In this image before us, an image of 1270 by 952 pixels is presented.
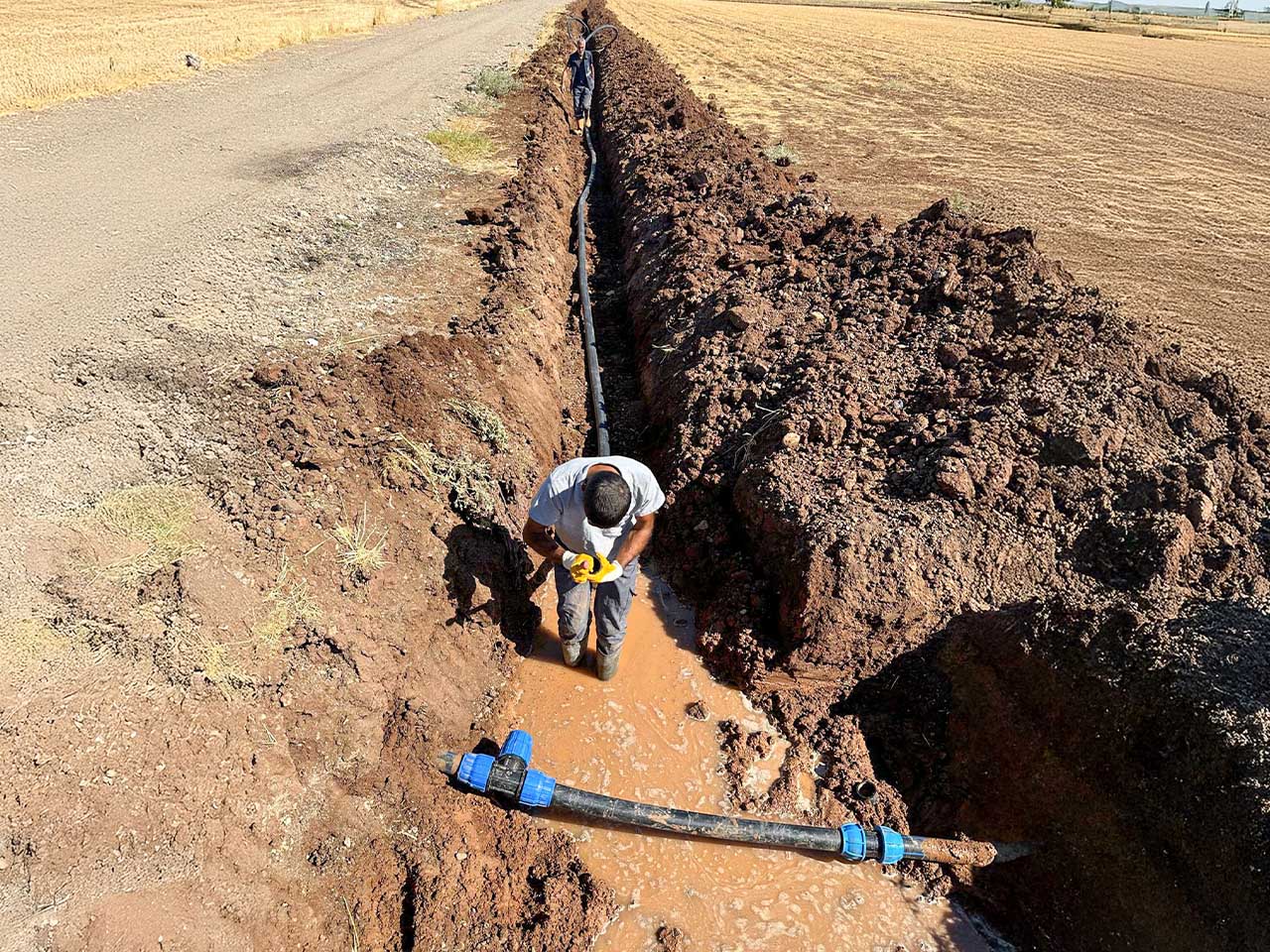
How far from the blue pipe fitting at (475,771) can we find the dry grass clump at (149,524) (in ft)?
6.00

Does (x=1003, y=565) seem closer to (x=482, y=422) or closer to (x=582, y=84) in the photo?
(x=482, y=422)

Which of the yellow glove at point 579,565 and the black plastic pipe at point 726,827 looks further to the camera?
the yellow glove at point 579,565

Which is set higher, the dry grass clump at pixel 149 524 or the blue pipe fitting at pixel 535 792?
the dry grass clump at pixel 149 524

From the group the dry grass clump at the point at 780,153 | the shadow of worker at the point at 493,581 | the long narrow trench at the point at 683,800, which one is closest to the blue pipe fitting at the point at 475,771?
the long narrow trench at the point at 683,800

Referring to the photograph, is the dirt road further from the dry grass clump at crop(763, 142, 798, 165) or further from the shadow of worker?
the dry grass clump at crop(763, 142, 798, 165)

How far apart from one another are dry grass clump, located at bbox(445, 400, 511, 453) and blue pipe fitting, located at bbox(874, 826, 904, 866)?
360 centimetres

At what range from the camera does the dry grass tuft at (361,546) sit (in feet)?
13.6

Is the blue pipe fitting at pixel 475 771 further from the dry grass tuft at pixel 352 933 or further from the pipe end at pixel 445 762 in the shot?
the dry grass tuft at pixel 352 933

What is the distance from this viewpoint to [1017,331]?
589 centimetres

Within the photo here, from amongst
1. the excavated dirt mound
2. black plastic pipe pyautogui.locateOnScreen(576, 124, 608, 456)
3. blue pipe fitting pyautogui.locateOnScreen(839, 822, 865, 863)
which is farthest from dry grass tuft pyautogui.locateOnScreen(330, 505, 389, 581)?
blue pipe fitting pyautogui.locateOnScreen(839, 822, 865, 863)

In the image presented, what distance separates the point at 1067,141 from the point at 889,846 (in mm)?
17219

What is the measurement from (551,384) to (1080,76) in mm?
26373

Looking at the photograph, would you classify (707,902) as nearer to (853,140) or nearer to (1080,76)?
(853,140)

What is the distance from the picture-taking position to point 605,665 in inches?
184
